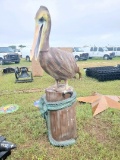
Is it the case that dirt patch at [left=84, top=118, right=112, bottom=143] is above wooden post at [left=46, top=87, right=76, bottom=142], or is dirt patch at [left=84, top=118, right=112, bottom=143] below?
below

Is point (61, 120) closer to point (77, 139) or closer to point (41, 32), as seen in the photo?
point (77, 139)

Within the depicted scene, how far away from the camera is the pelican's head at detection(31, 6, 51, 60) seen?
149 inches

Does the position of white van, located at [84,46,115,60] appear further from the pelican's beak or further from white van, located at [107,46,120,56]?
the pelican's beak

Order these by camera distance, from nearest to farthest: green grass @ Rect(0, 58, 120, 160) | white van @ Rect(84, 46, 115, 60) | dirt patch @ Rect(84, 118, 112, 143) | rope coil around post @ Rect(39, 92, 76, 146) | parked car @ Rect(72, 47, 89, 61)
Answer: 1. green grass @ Rect(0, 58, 120, 160)
2. rope coil around post @ Rect(39, 92, 76, 146)
3. dirt patch @ Rect(84, 118, 112, 143)
4. parked car @ Rect(72, 47, 89, 61)
5. white van @ Rect(84, 46, 115, 60)

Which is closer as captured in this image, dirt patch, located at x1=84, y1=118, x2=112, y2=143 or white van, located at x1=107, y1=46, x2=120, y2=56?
dirt patch, located at x1=84, y1=118, x2=112, y2=143

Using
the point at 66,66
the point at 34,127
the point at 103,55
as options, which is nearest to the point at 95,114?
the point at 34,127

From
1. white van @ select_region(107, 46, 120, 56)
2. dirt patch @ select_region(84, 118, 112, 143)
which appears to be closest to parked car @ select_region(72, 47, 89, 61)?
white van @ select_region(107, 46, 120, 56)

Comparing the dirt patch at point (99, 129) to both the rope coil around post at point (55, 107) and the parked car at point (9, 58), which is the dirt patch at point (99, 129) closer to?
the rope coil around post at point (55, 107)

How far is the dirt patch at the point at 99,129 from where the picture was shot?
14.2ft

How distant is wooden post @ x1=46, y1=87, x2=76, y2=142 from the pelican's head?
2.42ft

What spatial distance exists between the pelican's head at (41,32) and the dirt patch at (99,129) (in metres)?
1.88

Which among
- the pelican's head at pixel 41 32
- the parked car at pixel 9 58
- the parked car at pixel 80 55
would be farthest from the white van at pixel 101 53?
the pelican's head at pixel 41 32

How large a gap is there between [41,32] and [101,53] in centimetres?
2352

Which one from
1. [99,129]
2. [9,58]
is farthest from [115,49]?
[99,129]
